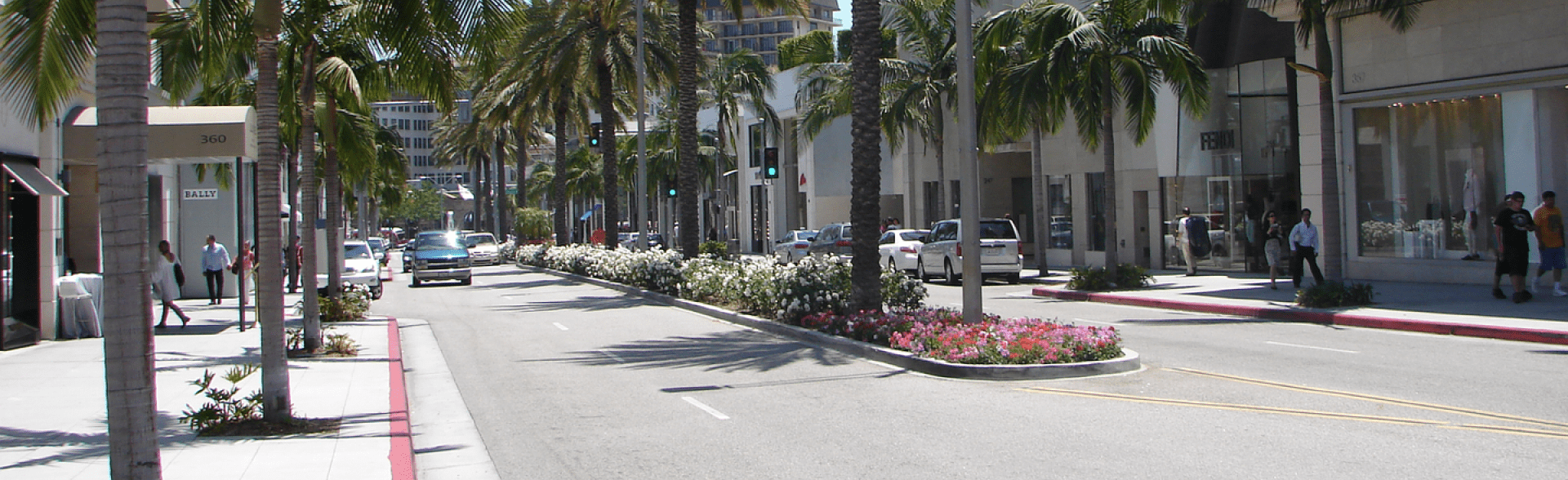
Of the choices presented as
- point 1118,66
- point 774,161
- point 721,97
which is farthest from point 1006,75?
point 721,97

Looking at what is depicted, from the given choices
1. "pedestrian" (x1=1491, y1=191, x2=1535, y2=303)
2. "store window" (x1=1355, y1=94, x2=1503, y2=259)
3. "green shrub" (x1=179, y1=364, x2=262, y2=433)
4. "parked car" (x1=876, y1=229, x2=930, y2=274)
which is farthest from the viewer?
"parked car" (x1=876, y1=229, x2=930, y2=274)

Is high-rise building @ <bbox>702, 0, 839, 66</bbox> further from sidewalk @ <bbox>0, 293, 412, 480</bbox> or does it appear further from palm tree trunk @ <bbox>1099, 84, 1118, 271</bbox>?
sidewalk @ <bbox>0, 293, 412, 480</bbox>

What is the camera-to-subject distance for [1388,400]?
969 cm

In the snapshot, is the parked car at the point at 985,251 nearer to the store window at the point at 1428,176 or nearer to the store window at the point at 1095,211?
the store window at the point at 1095,211

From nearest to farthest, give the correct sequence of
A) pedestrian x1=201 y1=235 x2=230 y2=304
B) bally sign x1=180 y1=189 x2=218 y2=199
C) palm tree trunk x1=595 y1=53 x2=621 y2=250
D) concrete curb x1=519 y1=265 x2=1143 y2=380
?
concrete curb x1=519 y1=265 x2=1143 y2=380 → pedestrian x1=201 y1=235 x2=230 y2=304 → bally sign x1=180 y1=189 x2=218 y2=199 → palm tree trunk x1=595 y1=53 x2=621 y2=250

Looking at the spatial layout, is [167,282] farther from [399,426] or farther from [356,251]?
[356,251]

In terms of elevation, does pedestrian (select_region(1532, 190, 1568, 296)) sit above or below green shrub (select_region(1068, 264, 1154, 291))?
above

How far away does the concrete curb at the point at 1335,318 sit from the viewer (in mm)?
14000

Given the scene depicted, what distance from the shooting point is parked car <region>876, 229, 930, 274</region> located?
3097cm

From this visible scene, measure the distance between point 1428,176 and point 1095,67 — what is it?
21.7 ft

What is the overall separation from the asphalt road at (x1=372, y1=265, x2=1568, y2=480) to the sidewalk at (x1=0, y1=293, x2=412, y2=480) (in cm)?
95

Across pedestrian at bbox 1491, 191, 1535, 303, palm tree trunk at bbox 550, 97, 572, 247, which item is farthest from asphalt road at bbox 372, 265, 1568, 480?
palm tree trunk at bbox 550, 97, 572, 247

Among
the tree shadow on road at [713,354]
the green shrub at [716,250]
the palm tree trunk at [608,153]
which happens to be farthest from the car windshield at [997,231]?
the tree shadow on road at [713,354]

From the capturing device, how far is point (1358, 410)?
9.20m
